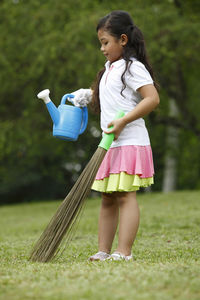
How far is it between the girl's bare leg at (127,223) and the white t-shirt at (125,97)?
0.37 meters

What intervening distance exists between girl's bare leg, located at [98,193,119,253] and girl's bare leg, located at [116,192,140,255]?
16cm

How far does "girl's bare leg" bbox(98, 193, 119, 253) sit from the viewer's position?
141 inches

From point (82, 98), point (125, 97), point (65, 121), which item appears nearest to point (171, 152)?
point (82, 98)

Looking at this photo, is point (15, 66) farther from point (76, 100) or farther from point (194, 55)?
point (76, 100)

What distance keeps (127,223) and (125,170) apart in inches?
13.6

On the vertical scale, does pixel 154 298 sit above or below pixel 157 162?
above

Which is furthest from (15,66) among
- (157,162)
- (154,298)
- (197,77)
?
(154,298)

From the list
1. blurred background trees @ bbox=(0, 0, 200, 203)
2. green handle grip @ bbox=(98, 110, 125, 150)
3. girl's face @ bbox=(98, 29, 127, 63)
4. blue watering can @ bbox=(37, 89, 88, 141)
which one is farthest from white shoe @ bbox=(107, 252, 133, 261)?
blurred background trees @ bbox=(0, 0, 200, 203)

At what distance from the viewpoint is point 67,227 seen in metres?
3.36

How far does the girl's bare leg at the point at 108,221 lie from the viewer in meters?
3.59

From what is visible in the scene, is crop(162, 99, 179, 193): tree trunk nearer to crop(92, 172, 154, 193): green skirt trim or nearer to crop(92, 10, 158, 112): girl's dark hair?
crop(92, 10, 158, 112): girl's dark hair

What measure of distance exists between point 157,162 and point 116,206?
18.0 metres

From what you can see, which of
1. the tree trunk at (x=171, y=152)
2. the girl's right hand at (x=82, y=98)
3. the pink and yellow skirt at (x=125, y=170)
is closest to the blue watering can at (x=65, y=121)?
the girl's right hand at (x=82, y=98)

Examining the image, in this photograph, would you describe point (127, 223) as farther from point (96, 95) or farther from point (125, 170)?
point (96, 95)
